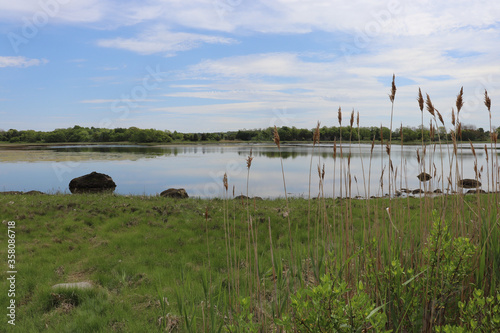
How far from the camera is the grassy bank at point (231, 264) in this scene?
2.78 meters

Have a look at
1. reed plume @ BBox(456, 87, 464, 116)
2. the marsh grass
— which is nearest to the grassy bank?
the marsh grass

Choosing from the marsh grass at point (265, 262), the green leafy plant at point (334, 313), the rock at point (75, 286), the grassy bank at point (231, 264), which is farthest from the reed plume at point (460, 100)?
the rock at point (75, 286)

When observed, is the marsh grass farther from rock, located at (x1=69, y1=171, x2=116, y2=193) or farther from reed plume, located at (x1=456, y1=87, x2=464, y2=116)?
rock, located at (x1=69, y1=171, x2=116, y2=193)

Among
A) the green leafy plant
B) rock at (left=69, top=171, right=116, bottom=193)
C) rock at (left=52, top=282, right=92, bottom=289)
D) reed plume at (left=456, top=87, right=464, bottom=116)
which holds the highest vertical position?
reed plume at (left=456, top=87, right=464, bottom=116)

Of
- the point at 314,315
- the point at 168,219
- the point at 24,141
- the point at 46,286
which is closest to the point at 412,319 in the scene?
the point at 314,315

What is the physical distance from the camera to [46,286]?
5.33m

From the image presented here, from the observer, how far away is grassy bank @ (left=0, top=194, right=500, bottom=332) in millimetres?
2775

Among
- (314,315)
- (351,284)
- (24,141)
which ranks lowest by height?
(351,284)

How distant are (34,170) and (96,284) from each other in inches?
1182

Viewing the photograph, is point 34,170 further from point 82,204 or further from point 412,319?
point 412,319

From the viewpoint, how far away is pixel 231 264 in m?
3.19

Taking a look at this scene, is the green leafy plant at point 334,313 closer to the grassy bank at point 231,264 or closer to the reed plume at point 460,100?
the grassy bank at point 231,264

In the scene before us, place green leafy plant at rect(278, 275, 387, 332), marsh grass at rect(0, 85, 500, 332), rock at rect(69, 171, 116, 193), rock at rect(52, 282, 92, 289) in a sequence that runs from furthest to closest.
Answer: rock at rect(69, 171, 116, 193) < rock at rect(52, 282, 92, 289) < marsh grass at rect(0, 85, 500, 332) < green leafy plant at rect(278, 275, 387, 332)

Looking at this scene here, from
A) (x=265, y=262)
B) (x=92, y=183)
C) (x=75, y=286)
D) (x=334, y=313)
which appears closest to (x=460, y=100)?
(x=334, y=313)
